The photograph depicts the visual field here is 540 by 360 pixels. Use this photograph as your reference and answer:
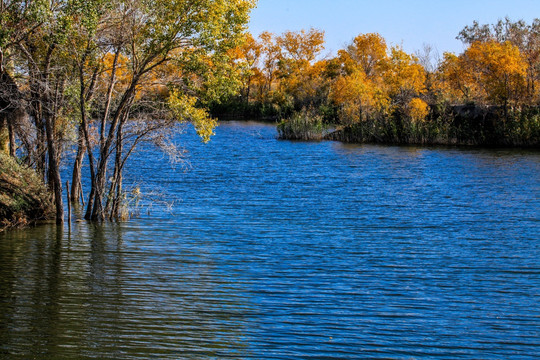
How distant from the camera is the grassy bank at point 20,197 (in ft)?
57.3

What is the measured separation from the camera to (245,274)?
13.6 meters

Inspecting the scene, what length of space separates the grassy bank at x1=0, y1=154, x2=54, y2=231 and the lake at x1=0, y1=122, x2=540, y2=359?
0.57 m

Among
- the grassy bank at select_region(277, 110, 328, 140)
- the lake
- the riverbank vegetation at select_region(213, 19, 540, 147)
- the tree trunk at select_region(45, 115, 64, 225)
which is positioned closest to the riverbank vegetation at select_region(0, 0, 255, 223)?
the tree trunk at select_region(45, 115, 64, 225)

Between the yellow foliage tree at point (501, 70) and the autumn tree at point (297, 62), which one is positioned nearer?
the yellow foliage tree at point (501, 70)

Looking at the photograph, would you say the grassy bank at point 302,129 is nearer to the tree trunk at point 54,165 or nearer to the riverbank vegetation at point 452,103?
the riverbank vegetation at point 452,103

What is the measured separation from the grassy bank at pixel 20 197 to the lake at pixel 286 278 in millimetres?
574

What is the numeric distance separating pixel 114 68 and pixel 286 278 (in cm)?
807

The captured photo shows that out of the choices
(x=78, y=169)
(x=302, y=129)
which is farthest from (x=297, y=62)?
(x=78, y=169)

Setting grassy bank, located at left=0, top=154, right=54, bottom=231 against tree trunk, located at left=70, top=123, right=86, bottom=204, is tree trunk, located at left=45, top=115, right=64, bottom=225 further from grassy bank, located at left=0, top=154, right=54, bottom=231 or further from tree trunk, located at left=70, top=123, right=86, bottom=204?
tree trunk, located at left=70, top=123, right=86, bottom=204

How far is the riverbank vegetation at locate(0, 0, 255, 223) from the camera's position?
16438 millimetres

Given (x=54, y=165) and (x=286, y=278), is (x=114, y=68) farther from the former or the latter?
(x=286, y=278)

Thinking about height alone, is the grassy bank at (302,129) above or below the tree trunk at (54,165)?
above

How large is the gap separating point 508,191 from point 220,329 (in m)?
18.9

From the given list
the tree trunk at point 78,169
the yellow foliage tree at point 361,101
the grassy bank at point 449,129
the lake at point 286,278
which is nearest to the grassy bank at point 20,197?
the lake at point 286,278
